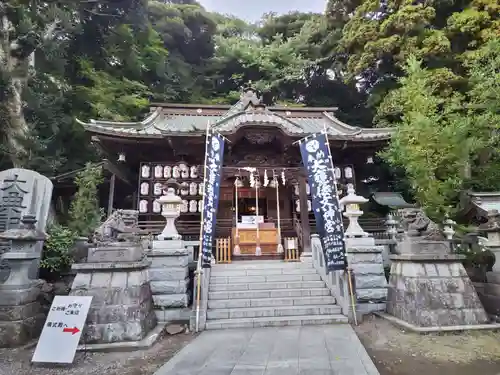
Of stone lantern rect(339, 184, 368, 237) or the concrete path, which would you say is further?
stone lantern rect(339, 184, 368, 237)

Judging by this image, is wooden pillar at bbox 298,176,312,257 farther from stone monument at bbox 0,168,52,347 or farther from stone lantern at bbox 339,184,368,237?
stone monument at bbox 0,168,52,347

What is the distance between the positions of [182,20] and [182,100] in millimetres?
7152

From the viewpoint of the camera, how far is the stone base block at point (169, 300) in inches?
276

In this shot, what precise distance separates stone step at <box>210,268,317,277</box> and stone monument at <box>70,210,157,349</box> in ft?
8.29

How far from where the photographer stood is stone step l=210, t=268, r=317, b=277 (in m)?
8.38

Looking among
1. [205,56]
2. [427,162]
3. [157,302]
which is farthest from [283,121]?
[205,56]

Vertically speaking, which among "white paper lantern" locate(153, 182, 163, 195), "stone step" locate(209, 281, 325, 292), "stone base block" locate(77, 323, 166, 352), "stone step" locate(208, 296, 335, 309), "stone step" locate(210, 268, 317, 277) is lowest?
"stone base block" locate(77, 323, 166, 352)

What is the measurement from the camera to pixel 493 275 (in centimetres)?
664

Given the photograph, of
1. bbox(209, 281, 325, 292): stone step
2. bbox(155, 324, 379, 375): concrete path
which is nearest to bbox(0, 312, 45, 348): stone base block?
bbox(155, 324, 379, 375): concrete path

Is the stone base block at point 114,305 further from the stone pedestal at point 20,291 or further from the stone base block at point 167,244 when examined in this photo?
the stone base block at point 167,244

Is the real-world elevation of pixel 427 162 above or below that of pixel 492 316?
above

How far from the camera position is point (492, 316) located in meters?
6.40

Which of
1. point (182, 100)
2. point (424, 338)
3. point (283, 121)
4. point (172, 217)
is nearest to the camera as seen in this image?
point (424, 338)

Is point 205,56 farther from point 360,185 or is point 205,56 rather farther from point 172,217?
point 172,217
